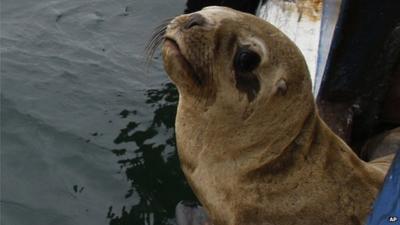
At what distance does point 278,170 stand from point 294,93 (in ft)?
1.26

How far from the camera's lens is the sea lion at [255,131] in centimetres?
273

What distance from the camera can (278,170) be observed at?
113 inches

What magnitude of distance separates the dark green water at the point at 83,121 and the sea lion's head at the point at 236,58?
6.82ft

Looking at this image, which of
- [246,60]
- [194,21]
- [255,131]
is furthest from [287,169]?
[194,21]

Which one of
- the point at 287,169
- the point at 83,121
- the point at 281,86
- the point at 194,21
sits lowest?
the point at 83,121

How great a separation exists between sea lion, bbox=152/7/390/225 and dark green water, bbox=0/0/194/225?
5.86 ft

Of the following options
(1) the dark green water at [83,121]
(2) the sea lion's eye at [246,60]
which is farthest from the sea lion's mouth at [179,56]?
(1) the dark green water at [83,121]

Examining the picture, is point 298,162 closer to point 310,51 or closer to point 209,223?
point 209,223

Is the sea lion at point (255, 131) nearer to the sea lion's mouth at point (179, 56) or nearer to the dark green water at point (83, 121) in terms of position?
the sea lion's mouth at point (179, 56)

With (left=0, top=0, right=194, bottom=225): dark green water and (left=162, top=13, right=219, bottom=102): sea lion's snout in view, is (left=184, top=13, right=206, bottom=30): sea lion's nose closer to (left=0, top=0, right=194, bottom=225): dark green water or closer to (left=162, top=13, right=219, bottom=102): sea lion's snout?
(left=162, top=13, right=219, bottom=102): sea lion's snout

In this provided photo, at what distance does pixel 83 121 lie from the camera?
5.66 m

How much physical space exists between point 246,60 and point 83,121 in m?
3.23

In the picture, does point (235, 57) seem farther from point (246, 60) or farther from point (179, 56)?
point (179, 56)

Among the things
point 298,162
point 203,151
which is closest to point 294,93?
point 298,162
